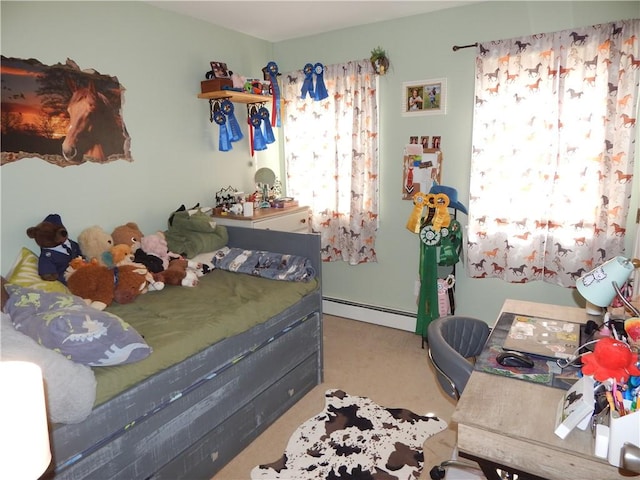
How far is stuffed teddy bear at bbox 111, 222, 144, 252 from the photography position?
9.04ft

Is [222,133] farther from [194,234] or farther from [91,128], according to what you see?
[91,128]

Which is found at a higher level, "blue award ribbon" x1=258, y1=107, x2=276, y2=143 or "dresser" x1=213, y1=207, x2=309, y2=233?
"blue award ribbon" x1=258, y1=107, x2=276, y2=143

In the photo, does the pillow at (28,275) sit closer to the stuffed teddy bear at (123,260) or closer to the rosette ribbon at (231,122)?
the stuffed teddy bear at (123,260)

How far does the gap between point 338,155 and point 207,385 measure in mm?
2284

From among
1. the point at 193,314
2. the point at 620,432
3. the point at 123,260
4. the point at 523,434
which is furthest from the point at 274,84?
the point at 620,432

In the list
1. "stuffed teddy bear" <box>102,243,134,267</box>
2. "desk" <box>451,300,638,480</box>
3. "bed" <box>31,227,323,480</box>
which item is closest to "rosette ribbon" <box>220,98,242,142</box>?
"bed" <box>31,227,323,480</box>

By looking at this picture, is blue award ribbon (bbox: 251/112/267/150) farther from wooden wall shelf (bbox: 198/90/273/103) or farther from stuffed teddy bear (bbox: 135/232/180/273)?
stuffed teddy bear (bbox: 135/232/180/273)

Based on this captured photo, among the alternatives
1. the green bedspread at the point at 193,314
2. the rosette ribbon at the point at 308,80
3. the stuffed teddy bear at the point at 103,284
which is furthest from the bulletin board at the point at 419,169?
the stuffed teddy bear at the point at 103,284

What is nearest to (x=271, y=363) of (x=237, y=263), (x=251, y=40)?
(x=237, y=263)

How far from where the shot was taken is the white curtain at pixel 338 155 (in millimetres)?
3525

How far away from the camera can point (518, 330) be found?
1.74 metres

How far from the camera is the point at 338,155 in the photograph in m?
3.67

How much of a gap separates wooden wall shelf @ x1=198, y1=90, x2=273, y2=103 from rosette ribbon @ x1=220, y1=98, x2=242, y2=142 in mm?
56

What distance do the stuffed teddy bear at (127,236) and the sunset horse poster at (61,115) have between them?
0.44m
